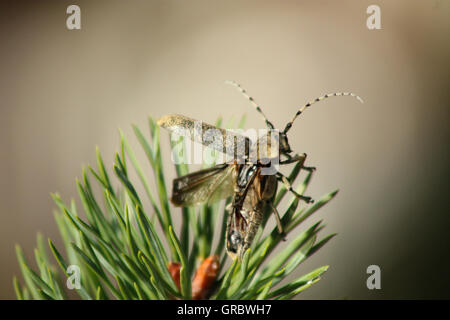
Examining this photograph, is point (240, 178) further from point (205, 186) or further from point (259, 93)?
point (259, 93)

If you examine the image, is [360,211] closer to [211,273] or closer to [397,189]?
[397,189]

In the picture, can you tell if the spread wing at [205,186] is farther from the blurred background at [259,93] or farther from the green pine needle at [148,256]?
the blurred background at [259,93]

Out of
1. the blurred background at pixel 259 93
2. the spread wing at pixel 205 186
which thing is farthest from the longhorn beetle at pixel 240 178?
the blurred background at pixel 259 93

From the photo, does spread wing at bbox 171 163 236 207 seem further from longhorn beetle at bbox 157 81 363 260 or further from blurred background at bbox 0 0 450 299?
blurred background at bbox 0 0 450 299

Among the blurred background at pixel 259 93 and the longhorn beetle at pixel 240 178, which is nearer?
the longhorn beetle at pixel 240 178

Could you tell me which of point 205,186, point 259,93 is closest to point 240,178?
point 205,186

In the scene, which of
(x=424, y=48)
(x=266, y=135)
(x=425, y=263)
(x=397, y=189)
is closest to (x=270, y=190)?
(x=266, y=135)

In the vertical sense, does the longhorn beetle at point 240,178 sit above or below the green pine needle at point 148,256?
above
